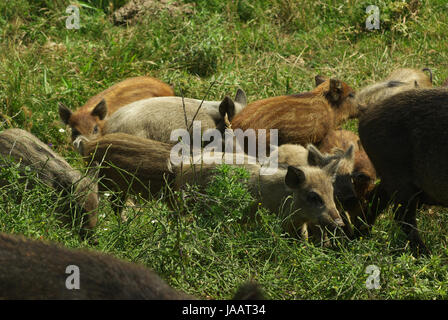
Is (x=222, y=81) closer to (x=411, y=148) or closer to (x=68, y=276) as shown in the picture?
(x=411, y=148)

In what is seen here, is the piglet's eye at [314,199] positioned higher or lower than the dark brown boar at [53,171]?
lower

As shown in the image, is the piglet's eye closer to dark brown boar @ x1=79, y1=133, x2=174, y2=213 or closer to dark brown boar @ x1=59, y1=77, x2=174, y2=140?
dark brown boar @ x1=79, y1=133, x2=174, y2=213

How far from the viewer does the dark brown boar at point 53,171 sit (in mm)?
5371

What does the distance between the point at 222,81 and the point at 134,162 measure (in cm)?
268

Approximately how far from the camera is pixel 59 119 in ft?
26.3

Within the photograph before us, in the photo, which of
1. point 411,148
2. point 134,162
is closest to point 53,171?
point 134,162

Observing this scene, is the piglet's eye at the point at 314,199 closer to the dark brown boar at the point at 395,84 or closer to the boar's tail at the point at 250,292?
the dark brown boar at the point at 395,84

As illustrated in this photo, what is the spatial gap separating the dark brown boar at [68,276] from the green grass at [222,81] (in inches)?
58.9

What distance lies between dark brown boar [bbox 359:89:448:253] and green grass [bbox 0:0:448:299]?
10.6 inches

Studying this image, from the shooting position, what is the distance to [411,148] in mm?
5449

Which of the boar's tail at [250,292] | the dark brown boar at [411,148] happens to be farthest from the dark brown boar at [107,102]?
the boar's tail at [250,292]

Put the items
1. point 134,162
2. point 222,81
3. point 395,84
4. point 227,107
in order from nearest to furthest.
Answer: point 134,162 → point 227,107 → point 395,84 → point 222,81

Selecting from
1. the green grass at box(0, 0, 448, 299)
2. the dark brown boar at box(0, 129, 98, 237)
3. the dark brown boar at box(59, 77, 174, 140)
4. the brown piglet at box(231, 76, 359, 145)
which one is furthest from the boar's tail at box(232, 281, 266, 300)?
the dark brown boar at box(59, 77, 174, 140)

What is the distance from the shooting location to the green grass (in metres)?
4.68
